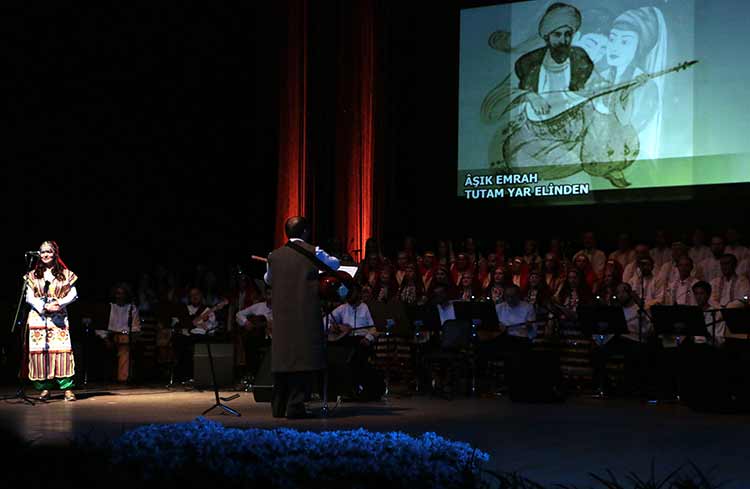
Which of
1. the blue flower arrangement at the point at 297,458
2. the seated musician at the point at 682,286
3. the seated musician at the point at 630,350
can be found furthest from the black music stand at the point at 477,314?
the blue flower arrangement at the point at 297,458

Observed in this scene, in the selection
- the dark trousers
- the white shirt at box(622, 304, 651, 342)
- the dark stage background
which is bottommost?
the dark trousers

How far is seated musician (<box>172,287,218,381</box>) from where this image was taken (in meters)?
12.1

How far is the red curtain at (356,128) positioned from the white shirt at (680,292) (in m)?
4.56

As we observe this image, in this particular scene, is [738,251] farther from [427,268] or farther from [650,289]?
[427,268]

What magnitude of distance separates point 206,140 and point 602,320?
6.70 m

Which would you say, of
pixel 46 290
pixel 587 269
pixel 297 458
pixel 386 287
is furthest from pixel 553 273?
pixel 297 458

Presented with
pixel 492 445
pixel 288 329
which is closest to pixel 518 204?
pixel 288 329

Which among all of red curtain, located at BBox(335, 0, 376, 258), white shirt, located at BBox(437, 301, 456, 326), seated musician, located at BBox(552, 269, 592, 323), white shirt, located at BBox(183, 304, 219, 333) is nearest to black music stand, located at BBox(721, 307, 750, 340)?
seated musician, located at BBox(552, 269, 592, 323)

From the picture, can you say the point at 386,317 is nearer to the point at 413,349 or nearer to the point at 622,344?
the point at 413,349

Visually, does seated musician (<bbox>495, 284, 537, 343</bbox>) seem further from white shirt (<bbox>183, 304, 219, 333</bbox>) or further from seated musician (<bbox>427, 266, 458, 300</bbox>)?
white shirt (<bbox>183, 304, 219, 333</bbox>)

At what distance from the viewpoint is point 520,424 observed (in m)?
7.71

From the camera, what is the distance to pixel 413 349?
1177 cm

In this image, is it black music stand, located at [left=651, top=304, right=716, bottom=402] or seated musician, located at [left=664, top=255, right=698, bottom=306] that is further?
seated musician, located at [left=664, top=255, right=698, bottom=306]

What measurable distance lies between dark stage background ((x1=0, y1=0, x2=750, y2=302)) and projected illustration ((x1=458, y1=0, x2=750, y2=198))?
1.36 ft
